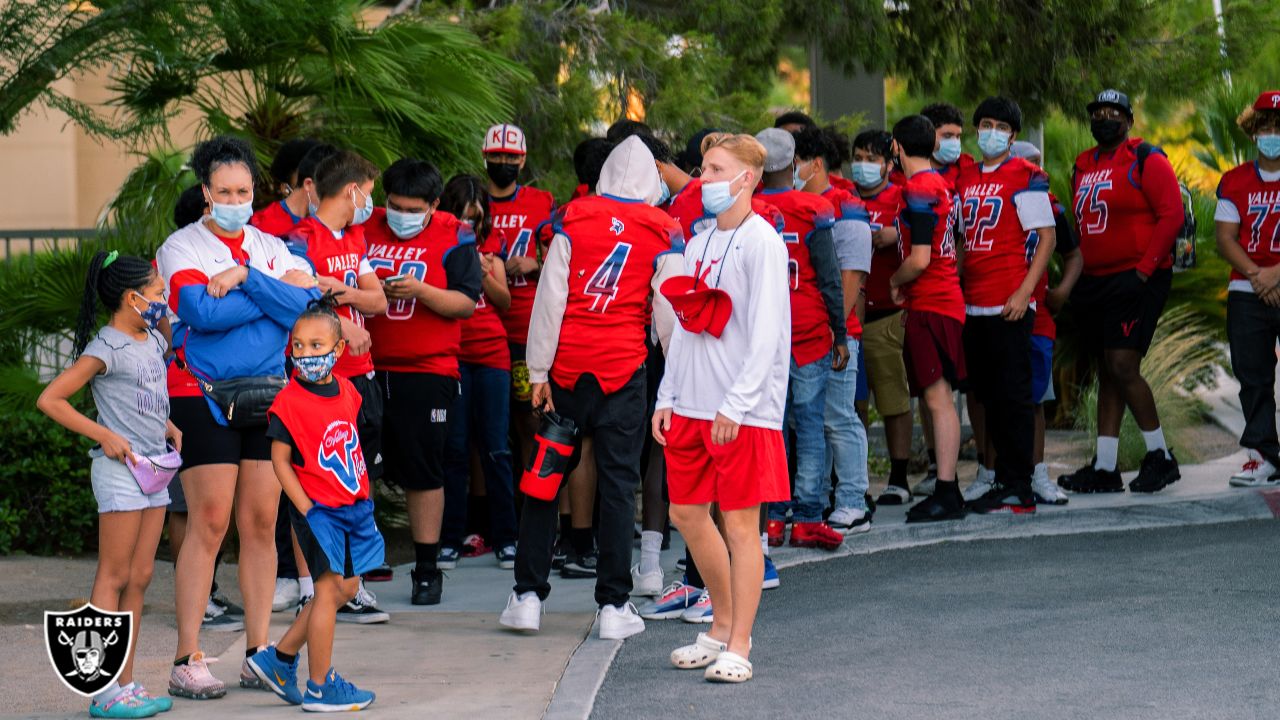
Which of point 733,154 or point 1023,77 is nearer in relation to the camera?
point 733,154

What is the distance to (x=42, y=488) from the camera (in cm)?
902

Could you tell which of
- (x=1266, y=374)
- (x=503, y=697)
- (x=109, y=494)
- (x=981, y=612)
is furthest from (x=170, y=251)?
(x=1266, y=374)

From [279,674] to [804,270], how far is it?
139 inches

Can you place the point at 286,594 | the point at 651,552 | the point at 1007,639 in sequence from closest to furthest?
the point at 1007,639
the point at 286,594
the point at 651,552

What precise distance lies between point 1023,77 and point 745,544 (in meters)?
6.28

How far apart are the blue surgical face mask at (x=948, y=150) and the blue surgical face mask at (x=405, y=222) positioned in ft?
11.2

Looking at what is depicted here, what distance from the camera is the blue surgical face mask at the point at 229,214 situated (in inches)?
231

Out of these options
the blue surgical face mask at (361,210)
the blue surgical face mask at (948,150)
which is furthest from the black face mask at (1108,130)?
the blue surgical face mask at (361,210)

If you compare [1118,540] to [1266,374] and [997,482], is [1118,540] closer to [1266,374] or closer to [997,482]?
[997,482]

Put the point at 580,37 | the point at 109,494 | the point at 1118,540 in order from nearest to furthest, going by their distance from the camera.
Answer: the point at 109,494, the point at 1118,540, the point at 580,37

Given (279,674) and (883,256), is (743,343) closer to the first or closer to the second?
(279,674)

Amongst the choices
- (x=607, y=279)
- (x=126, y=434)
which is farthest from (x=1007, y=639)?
(x=126, y=434)

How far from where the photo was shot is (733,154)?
20.1 feet

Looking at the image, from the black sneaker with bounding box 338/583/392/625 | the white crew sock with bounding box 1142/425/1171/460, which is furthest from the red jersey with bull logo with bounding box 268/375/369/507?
the white crew sock with bounding box 1142/425/1171/460
